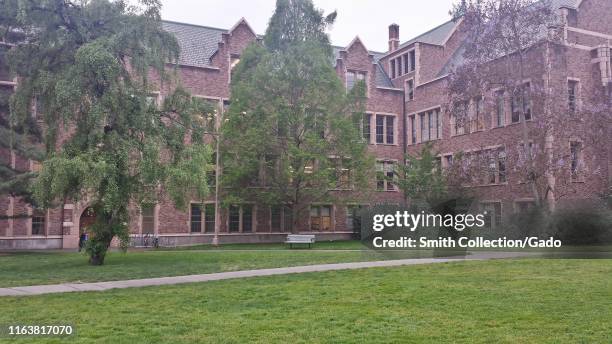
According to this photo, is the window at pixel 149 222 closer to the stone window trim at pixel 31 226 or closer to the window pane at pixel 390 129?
the stone window trim at pixel 31 226

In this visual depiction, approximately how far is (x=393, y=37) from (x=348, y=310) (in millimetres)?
41983

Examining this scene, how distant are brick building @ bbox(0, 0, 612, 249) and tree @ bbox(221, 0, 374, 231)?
3323 mm

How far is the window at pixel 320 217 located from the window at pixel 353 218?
1432mm

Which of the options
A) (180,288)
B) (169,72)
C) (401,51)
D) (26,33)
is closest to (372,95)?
(401,51)

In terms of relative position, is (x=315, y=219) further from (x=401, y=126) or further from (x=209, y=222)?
(x=401, y=126)

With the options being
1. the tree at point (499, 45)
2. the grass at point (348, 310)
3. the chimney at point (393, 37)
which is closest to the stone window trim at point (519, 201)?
the tree at point (499, 45)

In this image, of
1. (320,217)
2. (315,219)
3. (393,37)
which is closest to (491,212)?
(320,217)

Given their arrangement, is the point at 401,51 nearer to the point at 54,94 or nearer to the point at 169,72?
the point at 169,72

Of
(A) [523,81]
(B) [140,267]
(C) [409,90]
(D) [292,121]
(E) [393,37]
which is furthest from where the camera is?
(E) [393,37]

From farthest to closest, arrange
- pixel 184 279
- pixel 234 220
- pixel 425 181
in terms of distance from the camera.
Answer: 1. pixel 234 220
2. pixel 425 181
3. pixel 184 279

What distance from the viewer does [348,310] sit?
971 cm

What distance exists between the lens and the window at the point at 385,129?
42344 millimetres

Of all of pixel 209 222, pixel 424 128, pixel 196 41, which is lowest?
pixel 209 222

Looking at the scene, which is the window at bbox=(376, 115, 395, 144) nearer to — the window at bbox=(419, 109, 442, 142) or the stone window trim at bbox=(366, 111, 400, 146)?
the stone window trim at bbox=(366, 111, 400, 146)
